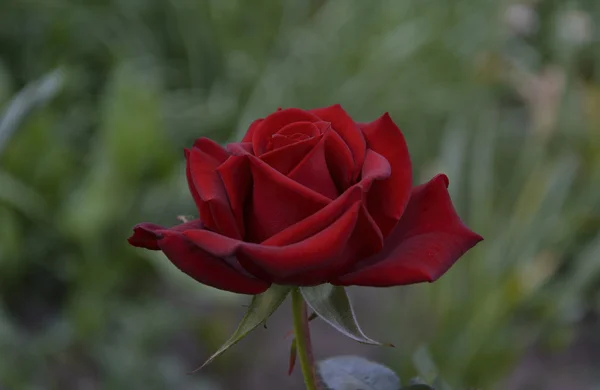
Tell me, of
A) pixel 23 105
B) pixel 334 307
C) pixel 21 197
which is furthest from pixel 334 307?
pixel 21 197

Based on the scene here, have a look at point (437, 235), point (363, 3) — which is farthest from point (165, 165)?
point (437, 235)

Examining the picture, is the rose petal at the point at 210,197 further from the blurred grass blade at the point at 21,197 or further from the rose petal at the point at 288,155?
the blurred grass blade at the point at 21,197

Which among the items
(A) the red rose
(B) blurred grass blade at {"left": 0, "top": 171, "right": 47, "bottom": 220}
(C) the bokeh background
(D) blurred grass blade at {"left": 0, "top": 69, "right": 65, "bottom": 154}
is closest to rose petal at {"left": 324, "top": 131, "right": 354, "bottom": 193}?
(A) the red rose

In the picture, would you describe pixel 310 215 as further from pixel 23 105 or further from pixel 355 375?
pixel 23 105

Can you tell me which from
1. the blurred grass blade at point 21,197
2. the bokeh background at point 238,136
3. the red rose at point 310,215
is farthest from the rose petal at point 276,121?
the blurred grass blade at point 21,197

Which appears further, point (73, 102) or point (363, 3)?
point (363, 3)

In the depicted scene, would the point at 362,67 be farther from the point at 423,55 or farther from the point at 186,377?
the point at 186,377
